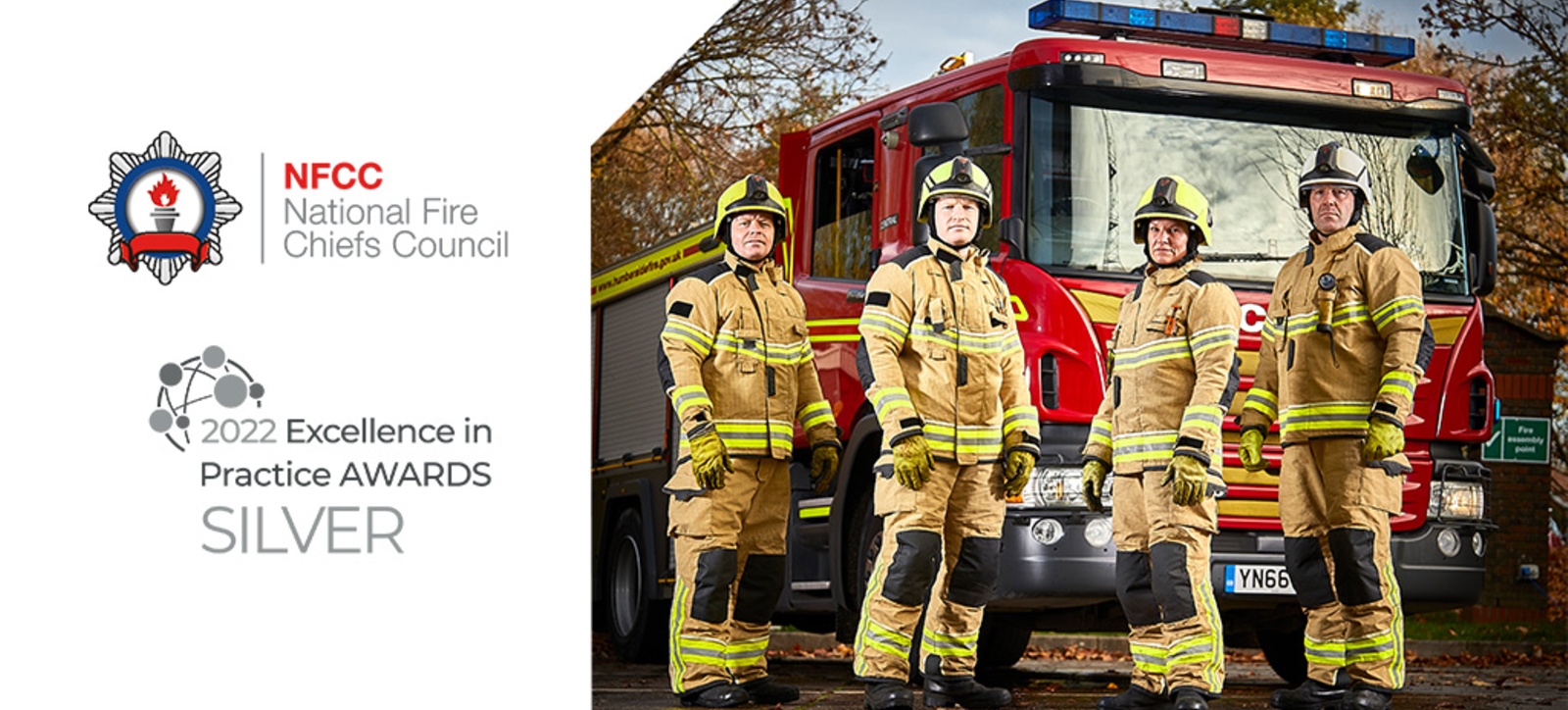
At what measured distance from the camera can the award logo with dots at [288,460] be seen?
7.98 metres

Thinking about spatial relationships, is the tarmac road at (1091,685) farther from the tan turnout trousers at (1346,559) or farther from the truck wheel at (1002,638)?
the tan turnout trousers at (1346,559)

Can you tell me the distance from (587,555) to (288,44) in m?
2.39

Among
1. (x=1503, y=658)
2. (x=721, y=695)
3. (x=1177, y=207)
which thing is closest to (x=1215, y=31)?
(x=1177, y=207)

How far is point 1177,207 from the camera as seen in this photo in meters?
8.05

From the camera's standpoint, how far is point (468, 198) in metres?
7.97

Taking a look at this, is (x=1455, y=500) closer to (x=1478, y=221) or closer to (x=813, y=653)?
(x=1478, y=221)

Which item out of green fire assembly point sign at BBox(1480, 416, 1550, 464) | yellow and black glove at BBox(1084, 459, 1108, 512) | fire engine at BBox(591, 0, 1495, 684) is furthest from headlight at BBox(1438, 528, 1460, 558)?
yellow and black glove at BBox(1084, 459, 1108, 512)

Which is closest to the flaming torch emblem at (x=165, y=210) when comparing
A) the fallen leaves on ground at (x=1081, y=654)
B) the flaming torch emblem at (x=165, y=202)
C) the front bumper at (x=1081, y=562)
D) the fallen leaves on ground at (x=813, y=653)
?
the flaming torch emblem at (x=165, y=202)

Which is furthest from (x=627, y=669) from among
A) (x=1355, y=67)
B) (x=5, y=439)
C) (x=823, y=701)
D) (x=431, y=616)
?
(x=1355, y=67)

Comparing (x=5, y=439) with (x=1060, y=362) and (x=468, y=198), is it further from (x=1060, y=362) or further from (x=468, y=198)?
(x=1060, y=362)

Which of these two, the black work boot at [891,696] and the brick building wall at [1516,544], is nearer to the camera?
the black work boot at [891,696]

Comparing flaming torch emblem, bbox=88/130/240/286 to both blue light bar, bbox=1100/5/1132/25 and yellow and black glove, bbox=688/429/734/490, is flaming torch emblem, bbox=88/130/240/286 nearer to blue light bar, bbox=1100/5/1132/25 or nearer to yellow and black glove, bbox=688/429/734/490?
yellow and black glove, bbox=688/429/734/490

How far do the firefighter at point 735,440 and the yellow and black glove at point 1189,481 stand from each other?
1651 millimetres

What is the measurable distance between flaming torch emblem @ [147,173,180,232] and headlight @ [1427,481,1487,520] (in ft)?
18.0
